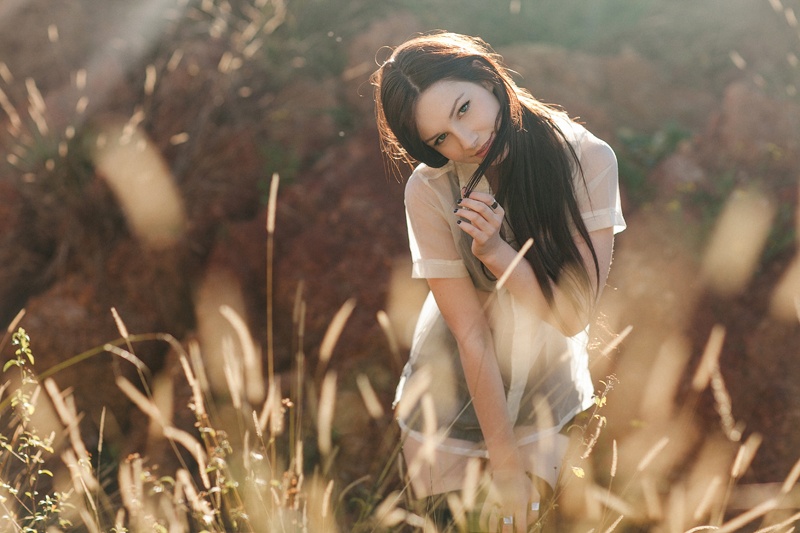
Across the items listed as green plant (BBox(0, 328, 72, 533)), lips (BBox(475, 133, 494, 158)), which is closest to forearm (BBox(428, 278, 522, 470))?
lips (BBox(475, 133, 494, 158))

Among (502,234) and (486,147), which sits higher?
(486,147)

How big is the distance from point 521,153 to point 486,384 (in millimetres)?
702

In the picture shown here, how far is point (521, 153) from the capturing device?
157 cm

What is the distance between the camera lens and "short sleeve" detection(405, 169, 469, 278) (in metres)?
1.62

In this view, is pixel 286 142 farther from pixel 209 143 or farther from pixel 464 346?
pixel 464 346

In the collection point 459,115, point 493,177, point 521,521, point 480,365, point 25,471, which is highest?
point 459,115

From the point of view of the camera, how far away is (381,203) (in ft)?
10.7

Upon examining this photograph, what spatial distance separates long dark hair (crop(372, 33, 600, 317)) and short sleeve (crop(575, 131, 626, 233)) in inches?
1.1

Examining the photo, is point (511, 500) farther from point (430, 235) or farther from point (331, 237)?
point (331, 237)

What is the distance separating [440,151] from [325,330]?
1.63 metres

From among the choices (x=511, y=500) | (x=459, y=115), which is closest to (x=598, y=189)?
(x=459, y=115)

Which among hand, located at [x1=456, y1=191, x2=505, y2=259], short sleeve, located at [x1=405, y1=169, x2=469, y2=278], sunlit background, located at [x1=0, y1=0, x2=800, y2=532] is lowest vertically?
sunlit background, located at [x1=0, y1=0, x2=800, y2=532]

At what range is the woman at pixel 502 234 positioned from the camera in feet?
5.03

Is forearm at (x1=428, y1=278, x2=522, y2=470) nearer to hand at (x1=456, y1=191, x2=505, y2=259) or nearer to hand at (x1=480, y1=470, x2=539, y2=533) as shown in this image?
hand at (x1=480, y1=470, x2=539, y2=533)
